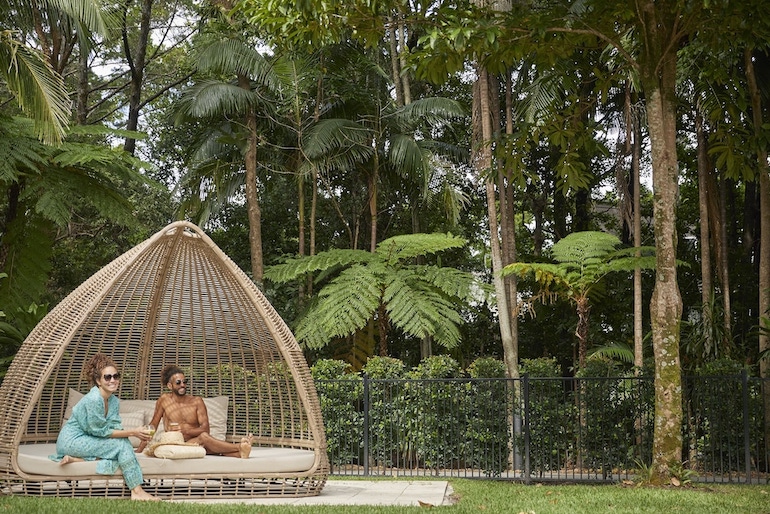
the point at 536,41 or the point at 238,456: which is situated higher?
the point at 536,41

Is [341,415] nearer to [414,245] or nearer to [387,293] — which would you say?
[387,293]

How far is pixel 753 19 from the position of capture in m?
8.66

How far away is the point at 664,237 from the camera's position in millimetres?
8766

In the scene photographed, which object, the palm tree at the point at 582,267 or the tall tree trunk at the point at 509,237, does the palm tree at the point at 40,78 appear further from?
the tall tree trunk at the point at 509,237

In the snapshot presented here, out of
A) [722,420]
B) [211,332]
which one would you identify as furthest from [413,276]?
[722,420]

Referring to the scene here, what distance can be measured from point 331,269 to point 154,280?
19.9ft

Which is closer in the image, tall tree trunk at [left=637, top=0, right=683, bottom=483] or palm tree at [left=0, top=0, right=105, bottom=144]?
tall tree trunk at [left=637, top=0, right=683, bottom=483]

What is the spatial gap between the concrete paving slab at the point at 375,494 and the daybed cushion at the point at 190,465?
0.85 feet

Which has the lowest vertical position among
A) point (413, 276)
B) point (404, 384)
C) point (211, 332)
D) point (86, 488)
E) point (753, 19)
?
point (86, 488)

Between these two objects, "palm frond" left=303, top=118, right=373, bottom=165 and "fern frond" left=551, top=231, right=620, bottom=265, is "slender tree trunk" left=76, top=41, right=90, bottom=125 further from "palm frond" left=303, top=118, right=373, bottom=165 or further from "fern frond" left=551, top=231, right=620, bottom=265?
"fern frond" left=551, top=231, right=620, bottom=265

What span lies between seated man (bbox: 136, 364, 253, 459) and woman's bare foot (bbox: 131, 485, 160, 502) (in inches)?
33.4

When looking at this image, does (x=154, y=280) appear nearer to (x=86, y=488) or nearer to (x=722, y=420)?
(x=86, y=488)

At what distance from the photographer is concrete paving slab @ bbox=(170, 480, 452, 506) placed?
7.60 meters

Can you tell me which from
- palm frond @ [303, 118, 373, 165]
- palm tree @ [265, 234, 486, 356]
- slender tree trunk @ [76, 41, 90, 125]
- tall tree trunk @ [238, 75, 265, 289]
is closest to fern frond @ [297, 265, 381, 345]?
palm tree @ [265, 234, 486, 356]
